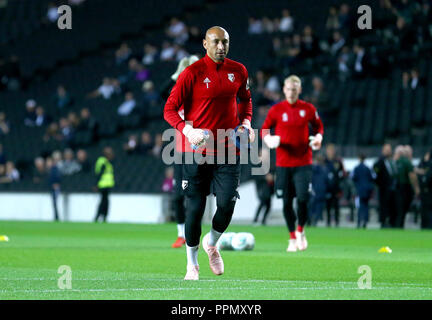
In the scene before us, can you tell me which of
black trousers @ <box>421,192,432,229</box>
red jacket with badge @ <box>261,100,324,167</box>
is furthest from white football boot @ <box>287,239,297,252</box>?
black trousers @ <box>421,192,432,229</box>

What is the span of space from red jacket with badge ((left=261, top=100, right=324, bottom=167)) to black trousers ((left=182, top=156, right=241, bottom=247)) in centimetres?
463

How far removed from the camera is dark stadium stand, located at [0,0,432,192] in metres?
25.8

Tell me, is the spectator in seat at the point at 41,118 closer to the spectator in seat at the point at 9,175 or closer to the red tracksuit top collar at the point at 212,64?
the spectator in seat at the point at 9,175

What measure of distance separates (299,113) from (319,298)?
6686mm

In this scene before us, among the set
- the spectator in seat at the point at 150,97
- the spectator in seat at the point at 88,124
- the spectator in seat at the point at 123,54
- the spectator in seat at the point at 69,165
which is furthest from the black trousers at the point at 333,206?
the spectator in seat at the point at 123,54

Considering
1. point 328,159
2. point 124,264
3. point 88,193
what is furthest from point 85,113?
point 124,264

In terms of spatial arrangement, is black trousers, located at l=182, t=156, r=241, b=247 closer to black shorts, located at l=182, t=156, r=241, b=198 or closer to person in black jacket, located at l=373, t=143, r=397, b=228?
black shorts, located at l=182, t=156, r=241, b=198

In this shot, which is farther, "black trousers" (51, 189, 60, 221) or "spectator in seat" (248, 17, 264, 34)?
"spectator in seat" (248, 17, 264, 34)

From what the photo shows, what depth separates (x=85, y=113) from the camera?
105 ft

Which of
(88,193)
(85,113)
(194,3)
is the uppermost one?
(194,3)

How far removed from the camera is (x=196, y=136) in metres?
8.93

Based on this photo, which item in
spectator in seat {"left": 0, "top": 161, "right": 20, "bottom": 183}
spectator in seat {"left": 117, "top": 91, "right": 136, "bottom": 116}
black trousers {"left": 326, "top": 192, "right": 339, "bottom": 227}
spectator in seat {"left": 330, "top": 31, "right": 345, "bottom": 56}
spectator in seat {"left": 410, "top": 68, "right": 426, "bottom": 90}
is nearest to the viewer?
black trousers {"left": 326, "top": 192, "right": 339, "bottom": 227}

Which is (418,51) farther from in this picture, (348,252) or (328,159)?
(348,252)

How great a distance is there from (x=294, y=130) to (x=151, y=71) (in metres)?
19.1
